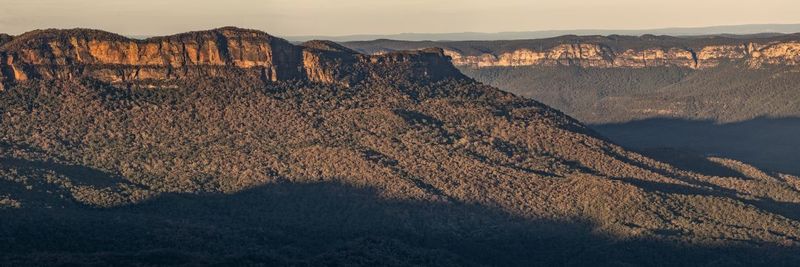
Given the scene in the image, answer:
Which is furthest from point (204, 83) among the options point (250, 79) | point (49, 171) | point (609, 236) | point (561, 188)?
point (609, 236)

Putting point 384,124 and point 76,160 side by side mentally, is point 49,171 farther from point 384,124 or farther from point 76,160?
point 384,124

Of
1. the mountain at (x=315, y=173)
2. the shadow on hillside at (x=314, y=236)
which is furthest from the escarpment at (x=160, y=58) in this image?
the shadow on hillside at (x=314, y=236)

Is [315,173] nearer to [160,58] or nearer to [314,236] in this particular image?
[314,236]

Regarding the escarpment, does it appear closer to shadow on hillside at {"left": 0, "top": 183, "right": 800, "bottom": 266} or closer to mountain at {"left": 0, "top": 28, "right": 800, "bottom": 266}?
mountain at {"left": 0, "top": 28, "right": 800, "bottom": 266}

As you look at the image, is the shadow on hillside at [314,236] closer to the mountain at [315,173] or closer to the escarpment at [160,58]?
the mountain at [315,173]

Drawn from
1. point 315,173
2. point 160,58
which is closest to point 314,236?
point 315,173

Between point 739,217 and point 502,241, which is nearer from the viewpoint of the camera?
point 502,241
